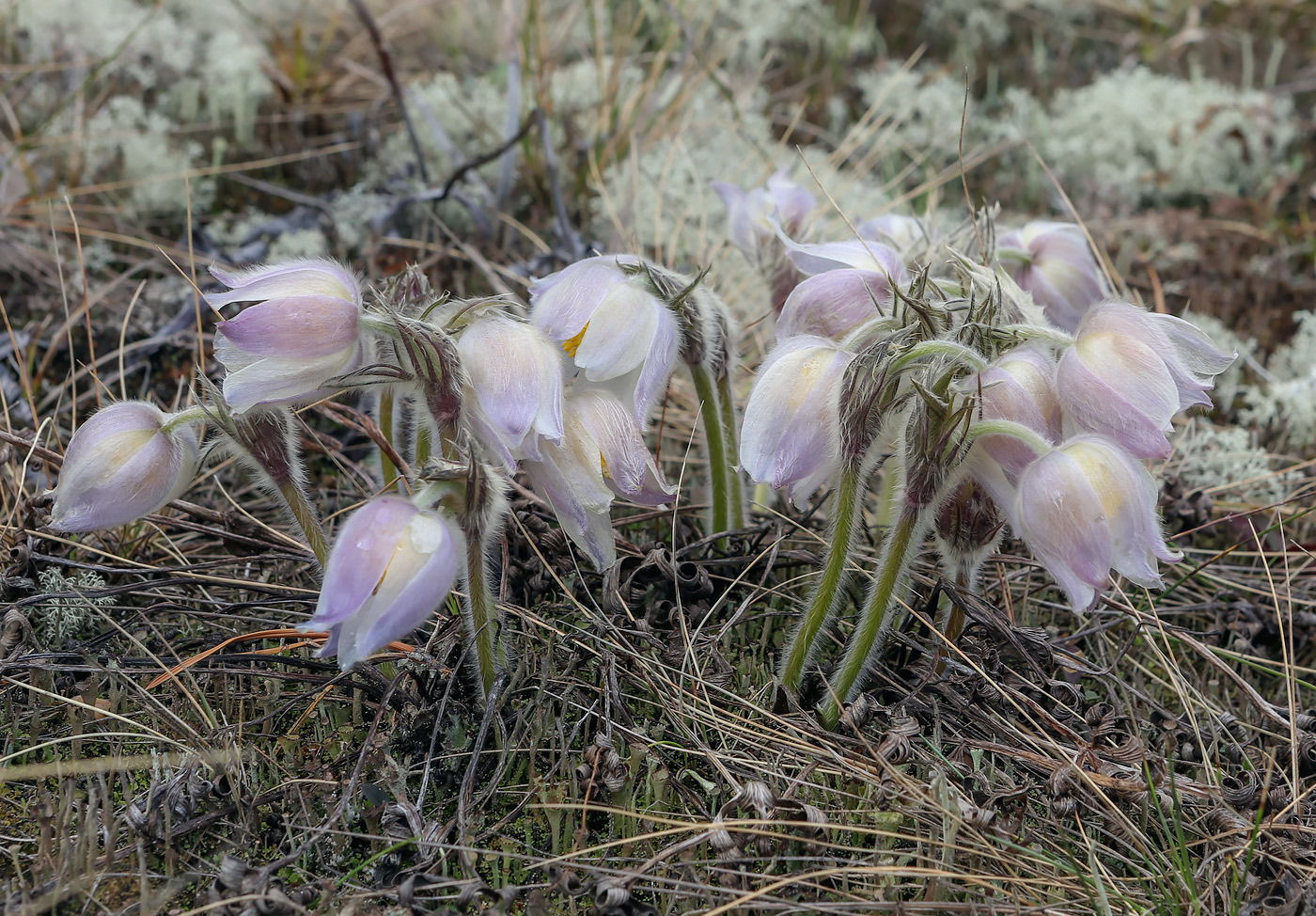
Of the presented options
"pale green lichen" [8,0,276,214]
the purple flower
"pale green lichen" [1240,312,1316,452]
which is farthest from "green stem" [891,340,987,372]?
"pale green lichen" [8,0,276,214]

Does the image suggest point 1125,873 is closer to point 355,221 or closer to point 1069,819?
point 1069,819

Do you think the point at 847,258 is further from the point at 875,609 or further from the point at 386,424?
the point at 386,424

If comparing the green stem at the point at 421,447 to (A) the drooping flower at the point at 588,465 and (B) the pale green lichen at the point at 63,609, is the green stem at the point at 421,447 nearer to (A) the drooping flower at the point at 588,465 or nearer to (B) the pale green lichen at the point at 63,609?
(A) the drooping flower at the point at 588,465

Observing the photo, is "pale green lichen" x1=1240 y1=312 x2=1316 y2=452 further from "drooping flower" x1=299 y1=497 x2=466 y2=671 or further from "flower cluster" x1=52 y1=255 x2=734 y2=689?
"drooping flower" x1=299 y1=497 x2=466 y2=671

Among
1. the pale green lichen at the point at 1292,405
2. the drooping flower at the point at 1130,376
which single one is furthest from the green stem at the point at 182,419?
Answer: the pale green lichen at the point at 1292,405

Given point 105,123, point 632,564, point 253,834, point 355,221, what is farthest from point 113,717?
point 105,123

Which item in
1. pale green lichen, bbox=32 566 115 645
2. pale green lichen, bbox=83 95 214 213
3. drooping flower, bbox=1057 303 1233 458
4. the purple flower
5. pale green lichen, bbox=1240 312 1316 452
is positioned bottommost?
pale green lichen, bbox=32 566 115 645
